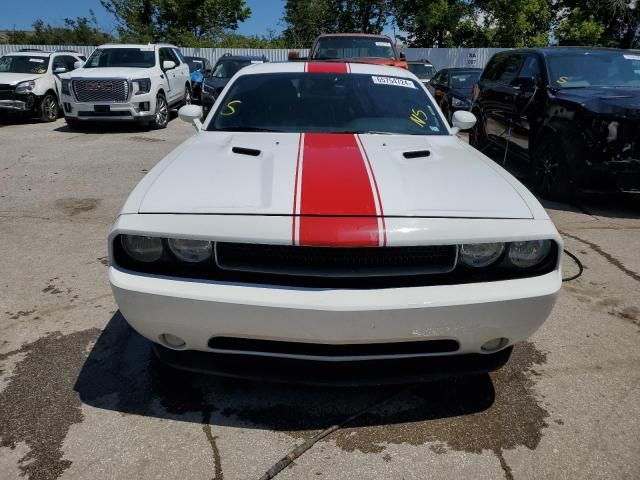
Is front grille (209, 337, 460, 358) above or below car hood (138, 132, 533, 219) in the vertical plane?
below

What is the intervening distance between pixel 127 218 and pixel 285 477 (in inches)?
47.3

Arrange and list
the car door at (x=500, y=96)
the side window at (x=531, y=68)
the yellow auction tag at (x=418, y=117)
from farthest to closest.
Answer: the car door at (x=500, y=96)
the side window at (x=531, y=68)
the yellow auction tag at (x=418, y=117)

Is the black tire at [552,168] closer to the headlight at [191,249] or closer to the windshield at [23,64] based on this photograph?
the headlight at [191,249]

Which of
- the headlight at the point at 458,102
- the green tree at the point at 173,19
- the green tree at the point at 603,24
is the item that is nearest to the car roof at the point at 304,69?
the headlight at the point at 458,102

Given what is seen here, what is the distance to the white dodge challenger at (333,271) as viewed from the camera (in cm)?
202

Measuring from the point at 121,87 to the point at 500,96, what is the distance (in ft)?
23.8

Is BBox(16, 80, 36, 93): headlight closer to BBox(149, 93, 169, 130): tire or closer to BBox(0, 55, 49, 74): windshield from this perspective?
BBox(0, 55, 49, 74): windshield

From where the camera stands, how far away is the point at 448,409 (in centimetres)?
250

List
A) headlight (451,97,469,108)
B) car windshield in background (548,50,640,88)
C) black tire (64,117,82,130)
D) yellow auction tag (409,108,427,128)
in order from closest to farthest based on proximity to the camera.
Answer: yellow auction tag (409,108,427,128), car windshield in background (548,50,640,88), black tire (64,117,82,130), headlight (451,97,469,108)

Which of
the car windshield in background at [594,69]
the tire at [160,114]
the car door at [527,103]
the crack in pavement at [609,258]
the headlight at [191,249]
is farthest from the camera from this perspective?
the tire at [160,114]

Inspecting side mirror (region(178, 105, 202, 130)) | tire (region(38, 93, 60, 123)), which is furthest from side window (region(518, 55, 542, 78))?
tire (region(38, 93, 60, 123))

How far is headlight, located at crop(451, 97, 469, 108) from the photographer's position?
11734 mm

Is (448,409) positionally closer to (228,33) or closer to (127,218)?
(127,218)

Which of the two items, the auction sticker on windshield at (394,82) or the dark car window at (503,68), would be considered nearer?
the auction sticker on windshield at (394,82)
